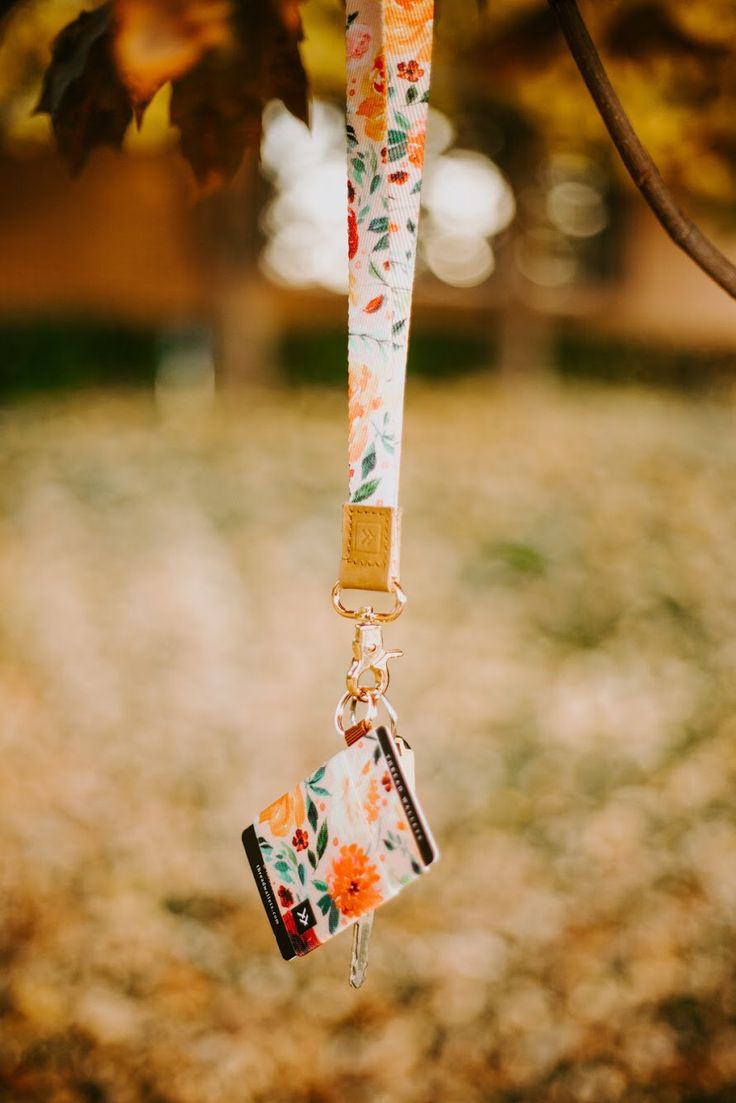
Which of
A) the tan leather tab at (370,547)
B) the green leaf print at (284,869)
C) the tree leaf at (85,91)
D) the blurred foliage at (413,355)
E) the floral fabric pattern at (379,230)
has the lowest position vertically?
the green leaf print at (284,869)

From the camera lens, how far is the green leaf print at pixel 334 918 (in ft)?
3.52

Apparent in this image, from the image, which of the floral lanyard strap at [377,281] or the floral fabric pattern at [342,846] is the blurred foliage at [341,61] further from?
the floral fabric pattern at [342,846]

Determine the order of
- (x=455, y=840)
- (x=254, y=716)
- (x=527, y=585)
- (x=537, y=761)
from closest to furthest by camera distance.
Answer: (x=455, y=840) < (x=537, y=761) < (x=254, y=716) < (x=527, y=585)

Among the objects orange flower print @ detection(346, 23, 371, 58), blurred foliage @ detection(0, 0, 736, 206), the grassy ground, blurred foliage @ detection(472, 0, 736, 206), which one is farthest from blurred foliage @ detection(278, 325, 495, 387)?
orange flower print @ detection(346, 23, 371, 58)

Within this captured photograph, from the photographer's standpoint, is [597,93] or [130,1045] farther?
[130,1045]

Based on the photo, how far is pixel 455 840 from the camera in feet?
9.69

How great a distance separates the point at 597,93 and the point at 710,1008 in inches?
88.3

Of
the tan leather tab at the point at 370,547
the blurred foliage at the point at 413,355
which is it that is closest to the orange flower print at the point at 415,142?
the tan leather tab at the point at 370,547

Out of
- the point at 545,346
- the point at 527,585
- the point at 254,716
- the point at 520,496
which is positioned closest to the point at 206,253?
the point at 545,346

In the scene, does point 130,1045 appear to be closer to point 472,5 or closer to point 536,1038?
point 536,1038

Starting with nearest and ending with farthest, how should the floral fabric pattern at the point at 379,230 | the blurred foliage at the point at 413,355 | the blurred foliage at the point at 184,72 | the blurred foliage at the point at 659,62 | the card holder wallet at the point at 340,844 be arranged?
1. the card holder wallet at the point at 340,844
2. the floral fabric pattern at the point at 379,230
3. the blurred foliage at the point at 184,72
4. the blurred foliage at the point at 659,62
5. the blurred foliage at the point at 413,355

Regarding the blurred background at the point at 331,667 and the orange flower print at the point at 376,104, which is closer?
the orange flower print at the point at 376,104

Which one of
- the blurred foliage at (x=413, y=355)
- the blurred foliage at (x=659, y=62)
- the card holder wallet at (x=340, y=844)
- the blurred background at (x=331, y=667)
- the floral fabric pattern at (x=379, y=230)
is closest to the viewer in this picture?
the card holder wallet at (x=340, y=844)

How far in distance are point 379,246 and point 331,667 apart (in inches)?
124
